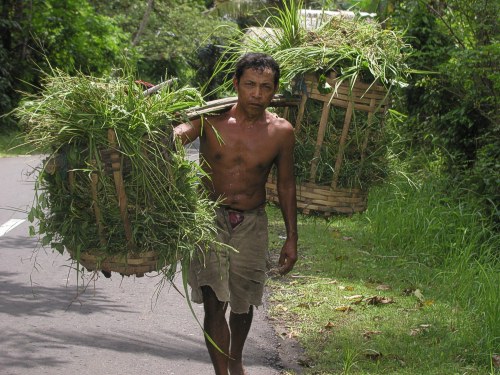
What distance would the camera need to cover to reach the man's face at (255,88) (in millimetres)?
5121

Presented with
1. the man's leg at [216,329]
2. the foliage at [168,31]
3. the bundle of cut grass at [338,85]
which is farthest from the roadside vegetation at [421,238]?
the foliage at [168,31]

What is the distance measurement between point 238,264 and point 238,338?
454 mm

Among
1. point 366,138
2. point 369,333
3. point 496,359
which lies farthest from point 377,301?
point 366,138

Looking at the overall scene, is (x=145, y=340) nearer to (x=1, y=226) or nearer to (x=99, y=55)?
(x=1, y=226)

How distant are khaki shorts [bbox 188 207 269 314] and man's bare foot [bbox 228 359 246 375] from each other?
0.29 m

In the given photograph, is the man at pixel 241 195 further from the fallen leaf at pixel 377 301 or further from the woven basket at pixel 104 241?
the fallen leaf at pixel 377 301

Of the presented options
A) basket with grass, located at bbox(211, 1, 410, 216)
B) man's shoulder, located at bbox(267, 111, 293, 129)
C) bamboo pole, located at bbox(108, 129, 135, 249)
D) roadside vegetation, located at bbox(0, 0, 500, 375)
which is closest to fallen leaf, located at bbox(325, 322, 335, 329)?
roadside vegetation, located at bbox(0, 0, 500, 375)

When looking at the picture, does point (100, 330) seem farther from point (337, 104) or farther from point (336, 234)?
point (336, 234)

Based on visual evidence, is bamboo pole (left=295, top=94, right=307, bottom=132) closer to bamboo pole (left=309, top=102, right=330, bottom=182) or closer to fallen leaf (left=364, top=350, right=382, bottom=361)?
bamboo pole (left=309, top=102, right=330, bottom=182)

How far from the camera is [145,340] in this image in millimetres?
6414

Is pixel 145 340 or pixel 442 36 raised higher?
pixel 442 36

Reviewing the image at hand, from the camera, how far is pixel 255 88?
5.14 m

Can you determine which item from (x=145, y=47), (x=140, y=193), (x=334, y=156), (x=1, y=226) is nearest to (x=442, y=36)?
(x=1, y=226)

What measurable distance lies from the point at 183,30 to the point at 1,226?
24659 millimetres
